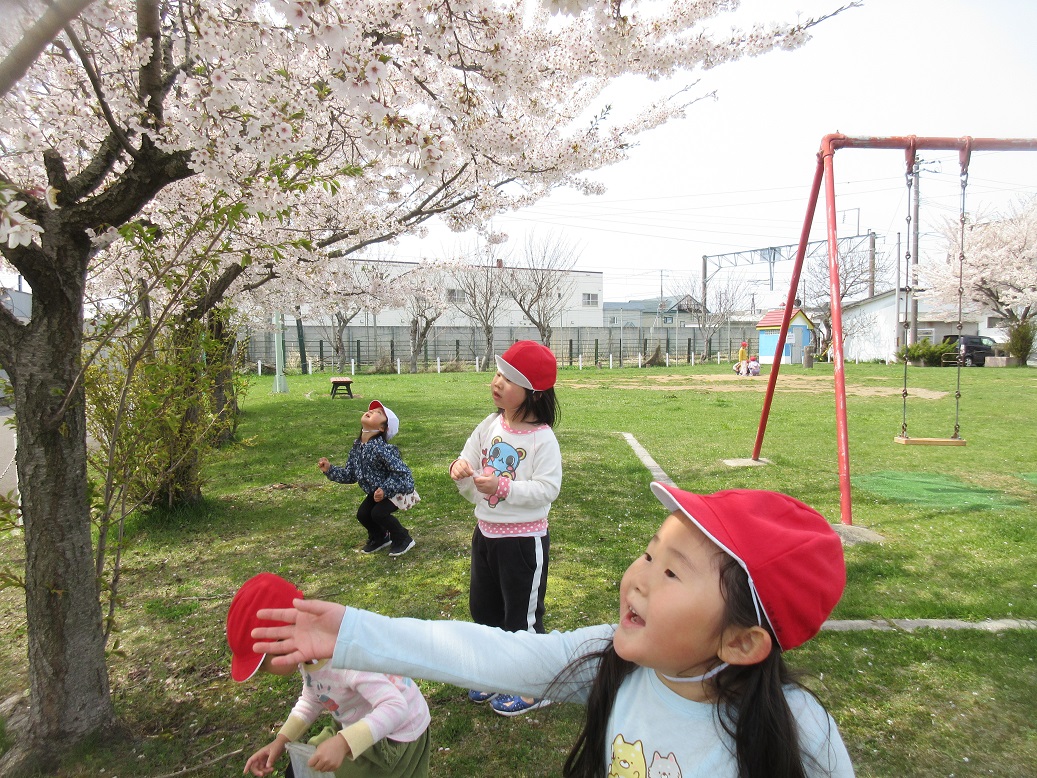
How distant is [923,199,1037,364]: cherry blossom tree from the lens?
28.3 m

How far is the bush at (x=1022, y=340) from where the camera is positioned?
26.6m

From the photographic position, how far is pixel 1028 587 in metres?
4.25

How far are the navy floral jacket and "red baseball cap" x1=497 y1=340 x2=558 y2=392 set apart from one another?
2043 mm

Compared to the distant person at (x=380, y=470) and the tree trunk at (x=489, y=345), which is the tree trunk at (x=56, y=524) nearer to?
the distant person at (x=380, y=470)

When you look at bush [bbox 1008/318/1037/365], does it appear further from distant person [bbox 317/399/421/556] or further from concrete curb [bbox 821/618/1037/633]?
distant person [bbox 317/399/421/556]

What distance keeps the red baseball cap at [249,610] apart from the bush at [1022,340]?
32745 millimetres

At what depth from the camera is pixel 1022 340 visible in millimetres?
26672

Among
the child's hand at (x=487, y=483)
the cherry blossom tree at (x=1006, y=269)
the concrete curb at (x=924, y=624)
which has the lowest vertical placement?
the concrete curb at (x=924, y=624)

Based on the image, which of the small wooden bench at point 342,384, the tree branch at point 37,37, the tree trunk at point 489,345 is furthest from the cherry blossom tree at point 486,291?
the tree branch at point 37,37

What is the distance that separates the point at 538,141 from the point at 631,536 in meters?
4.64

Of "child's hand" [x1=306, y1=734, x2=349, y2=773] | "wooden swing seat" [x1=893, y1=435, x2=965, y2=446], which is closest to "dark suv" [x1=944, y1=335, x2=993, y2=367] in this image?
"wooden swing seat" [x1=893, y1=435, x2=965, y2=446]

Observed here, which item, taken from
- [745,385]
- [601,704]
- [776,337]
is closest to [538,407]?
[601,704]

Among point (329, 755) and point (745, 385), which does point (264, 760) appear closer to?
point (329, 755)

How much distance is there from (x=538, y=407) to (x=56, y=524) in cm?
199
